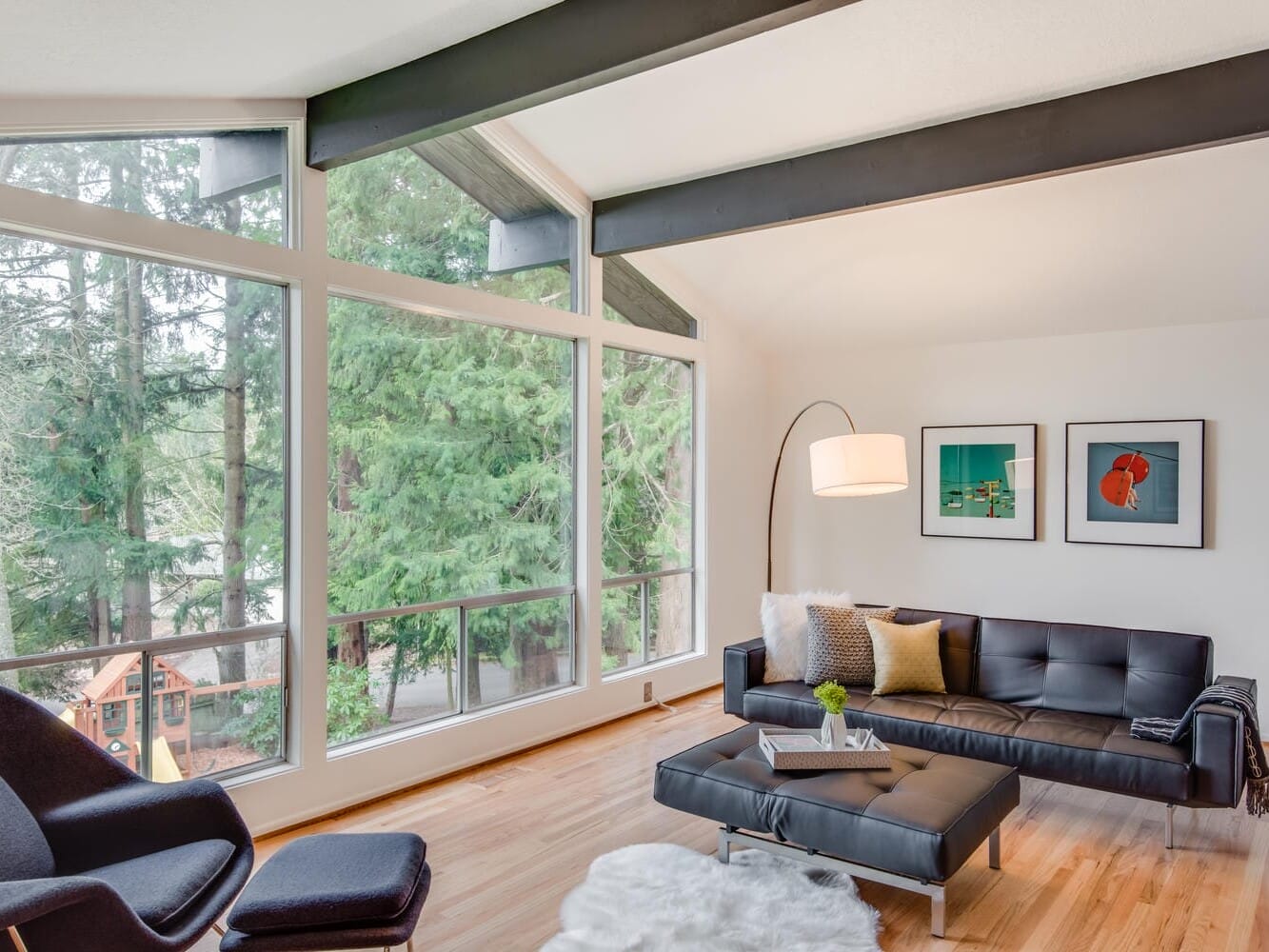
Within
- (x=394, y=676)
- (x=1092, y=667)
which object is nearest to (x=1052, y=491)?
(x=1092, y=667)

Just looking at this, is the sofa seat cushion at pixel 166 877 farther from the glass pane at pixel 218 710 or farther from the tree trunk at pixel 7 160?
the tree trunk at pixel 7 160

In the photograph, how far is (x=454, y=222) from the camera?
4316 millimetres

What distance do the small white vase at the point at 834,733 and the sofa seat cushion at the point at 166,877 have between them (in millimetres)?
2033

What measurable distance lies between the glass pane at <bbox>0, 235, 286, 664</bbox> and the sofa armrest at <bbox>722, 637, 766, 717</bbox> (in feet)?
7.41

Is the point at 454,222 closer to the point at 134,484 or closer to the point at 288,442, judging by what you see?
the point at 288,442

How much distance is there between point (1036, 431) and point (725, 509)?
2051mm

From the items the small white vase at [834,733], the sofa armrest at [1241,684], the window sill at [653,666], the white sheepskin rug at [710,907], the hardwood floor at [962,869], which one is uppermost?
the sofa armrest at [1241,684]

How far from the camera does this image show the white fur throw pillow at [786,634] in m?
4.56

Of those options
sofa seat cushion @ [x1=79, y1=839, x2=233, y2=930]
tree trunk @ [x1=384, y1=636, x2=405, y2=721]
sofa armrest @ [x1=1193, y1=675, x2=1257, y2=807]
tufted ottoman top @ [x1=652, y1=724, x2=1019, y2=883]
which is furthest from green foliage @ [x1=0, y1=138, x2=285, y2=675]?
sofa armrest @ [x1=1193, y1=675, x2=1257, y2=807]

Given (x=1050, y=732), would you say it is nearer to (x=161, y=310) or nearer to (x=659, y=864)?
(x=659, y=864)

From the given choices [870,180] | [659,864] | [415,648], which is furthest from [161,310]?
[870,180]

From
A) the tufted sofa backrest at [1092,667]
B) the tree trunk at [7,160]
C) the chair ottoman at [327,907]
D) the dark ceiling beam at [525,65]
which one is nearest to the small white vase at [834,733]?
the tufted sofa backrest at [1092,667]

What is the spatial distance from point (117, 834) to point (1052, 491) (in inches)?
200

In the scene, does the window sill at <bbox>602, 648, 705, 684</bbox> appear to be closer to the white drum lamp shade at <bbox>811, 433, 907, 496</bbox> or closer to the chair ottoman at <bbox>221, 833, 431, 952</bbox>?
the white drum lamp shade at <bbox>811, 433, 907, 496</bbox>
